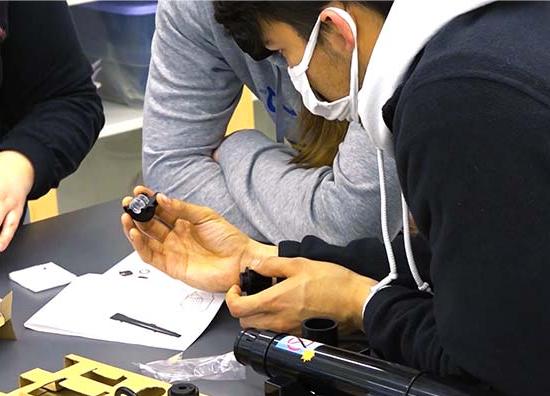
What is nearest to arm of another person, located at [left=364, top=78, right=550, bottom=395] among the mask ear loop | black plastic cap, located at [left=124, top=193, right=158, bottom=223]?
the mask ear loop

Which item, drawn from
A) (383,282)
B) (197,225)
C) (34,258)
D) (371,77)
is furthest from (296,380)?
(34,258)

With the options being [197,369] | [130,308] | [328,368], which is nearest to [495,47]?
[328,368]

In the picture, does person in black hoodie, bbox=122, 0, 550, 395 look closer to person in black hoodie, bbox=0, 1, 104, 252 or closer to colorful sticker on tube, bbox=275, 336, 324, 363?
colorful sticker on tube, bbox=275, 336, 324, 363

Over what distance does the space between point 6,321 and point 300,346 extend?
348mm

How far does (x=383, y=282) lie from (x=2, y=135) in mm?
775

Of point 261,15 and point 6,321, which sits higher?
point 261,15

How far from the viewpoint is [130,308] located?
1.09 m

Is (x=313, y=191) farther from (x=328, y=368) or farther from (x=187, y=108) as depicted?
(x=328, y=368)

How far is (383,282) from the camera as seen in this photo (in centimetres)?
97

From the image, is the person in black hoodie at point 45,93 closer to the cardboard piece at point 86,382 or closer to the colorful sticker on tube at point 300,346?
the cardboard piece at point 86,382

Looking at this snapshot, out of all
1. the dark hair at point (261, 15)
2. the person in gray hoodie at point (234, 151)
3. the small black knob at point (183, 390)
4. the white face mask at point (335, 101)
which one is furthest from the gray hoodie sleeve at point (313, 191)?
the small black knob at point (183, 390)

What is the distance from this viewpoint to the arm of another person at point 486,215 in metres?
0.67

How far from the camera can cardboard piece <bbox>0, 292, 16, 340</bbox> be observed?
3.34 ft

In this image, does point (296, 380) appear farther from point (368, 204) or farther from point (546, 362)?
point (368, 204)
